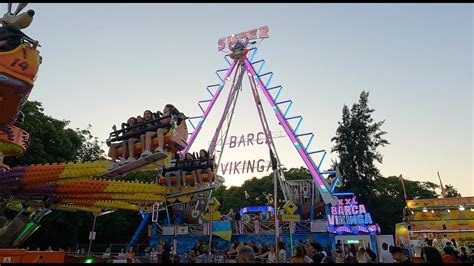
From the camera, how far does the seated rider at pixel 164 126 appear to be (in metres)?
11.0

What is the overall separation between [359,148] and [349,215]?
16611 millimetres

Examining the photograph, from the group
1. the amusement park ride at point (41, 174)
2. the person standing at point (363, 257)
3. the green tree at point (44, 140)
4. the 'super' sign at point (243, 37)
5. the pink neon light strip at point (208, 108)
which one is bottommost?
the person standing at point (363, 257)

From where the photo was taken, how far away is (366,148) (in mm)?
38469

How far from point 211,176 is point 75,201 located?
558 cm

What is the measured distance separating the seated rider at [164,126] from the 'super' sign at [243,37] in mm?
21480

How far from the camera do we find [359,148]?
38.2 m

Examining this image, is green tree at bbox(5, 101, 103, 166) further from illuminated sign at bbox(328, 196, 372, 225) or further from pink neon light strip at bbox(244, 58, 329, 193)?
illuminated sign at bbox(328, 196, 372, 225)

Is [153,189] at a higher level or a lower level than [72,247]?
higher

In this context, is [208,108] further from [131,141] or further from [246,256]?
[246,256]

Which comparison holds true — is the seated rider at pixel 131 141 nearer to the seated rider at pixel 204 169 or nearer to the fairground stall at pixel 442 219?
the seated rider at pixel 204 169

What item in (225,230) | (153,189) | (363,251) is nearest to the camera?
(363,251)

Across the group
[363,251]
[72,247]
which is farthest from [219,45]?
[363,251]

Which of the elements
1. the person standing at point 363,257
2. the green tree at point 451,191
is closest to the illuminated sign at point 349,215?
the person standing at point 363,257

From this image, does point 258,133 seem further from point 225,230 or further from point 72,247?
point 72,247
